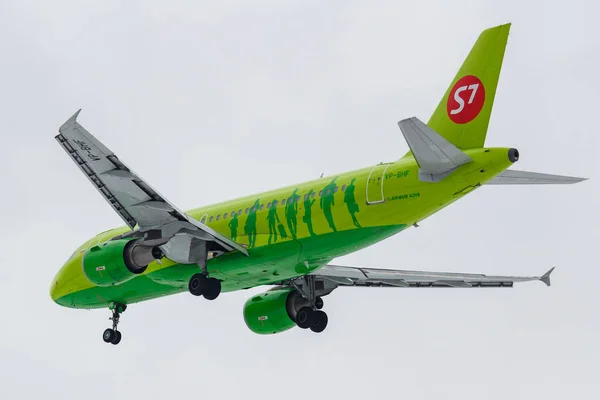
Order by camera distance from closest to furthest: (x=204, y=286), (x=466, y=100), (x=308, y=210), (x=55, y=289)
Answer: (x=466, y=100) → (x=308, y=210) → (x=204, y=286) → (x=55, y=289)

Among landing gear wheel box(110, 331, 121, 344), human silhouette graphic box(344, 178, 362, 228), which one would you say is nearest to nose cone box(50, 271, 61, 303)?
landing gear wheel box(110, 331, 121, 344)

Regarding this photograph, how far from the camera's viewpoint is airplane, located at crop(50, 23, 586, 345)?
2989 centimetres

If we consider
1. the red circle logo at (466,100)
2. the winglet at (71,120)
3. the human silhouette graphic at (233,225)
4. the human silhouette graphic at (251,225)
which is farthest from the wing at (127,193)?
the red circle logo at (466,100)

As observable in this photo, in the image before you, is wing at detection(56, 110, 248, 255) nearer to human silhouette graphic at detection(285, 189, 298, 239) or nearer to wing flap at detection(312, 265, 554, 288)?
human silhouette graphic at detection(285, 189, 298, 239)

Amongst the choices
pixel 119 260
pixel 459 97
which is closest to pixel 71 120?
pixel 119 260

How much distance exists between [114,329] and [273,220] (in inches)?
367

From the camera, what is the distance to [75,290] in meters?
40.0

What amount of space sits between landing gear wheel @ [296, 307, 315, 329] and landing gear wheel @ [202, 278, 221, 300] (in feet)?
16.8

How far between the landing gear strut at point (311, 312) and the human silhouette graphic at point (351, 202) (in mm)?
7297

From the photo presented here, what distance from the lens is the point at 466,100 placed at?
99.6ft

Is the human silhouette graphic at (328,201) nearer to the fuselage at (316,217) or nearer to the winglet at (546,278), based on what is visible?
the fuselage at (316,217)

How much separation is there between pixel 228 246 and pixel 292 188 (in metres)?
2.76

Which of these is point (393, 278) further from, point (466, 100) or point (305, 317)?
point (466, 100)

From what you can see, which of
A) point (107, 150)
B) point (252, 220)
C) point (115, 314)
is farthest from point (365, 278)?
point (107, 150)
